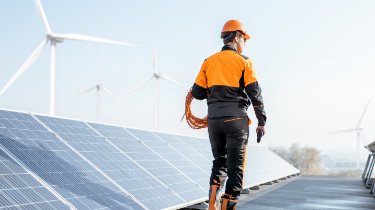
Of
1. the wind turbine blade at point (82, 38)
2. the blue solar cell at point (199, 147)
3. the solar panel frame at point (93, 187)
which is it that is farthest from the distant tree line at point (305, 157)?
the solar panel frame at point (93, 187)

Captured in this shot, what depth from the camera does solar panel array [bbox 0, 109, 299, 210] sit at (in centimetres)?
452

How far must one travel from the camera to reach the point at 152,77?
109 feet

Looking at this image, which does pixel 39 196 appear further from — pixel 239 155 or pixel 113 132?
pixel 113 132

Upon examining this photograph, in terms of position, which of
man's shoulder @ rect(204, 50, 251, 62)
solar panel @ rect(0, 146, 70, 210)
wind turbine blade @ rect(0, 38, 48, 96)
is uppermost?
wind turbine blade @ rect(0, 38, 48, 96)

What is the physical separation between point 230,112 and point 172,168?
3821 millimetres

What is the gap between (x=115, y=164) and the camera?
21.2 ft

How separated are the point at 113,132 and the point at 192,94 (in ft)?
12.6

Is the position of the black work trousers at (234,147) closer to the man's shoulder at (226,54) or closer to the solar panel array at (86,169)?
the man's shoulder at (226,54)

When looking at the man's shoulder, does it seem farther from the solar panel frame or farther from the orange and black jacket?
the solar panel frame

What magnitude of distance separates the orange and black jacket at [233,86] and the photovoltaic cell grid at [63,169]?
1975mm

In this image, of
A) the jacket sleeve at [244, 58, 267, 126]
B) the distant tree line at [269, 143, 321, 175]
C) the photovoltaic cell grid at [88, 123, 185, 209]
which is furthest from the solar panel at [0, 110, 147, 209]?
the distant tree line at [269, 143, 321, 175]

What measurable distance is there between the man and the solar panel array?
1639 mm

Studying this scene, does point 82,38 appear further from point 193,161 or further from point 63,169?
point 63,169

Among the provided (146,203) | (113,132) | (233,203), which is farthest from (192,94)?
(113,132)
